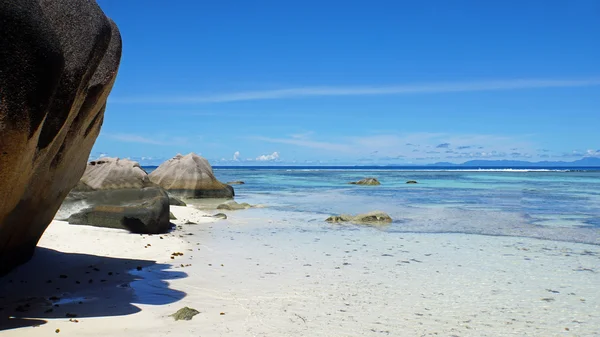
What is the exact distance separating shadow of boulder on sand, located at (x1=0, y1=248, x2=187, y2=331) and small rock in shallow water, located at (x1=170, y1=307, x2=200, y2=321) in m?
0.57

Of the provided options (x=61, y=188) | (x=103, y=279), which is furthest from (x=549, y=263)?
(x=61, y=188)

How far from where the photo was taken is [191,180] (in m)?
28.2

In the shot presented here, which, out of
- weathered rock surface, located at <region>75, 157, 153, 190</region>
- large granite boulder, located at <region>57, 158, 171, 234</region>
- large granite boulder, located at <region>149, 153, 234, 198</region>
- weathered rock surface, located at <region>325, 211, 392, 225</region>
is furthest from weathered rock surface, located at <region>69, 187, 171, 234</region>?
large granite boulder, located at <region>149, 153, 234, 198</region>

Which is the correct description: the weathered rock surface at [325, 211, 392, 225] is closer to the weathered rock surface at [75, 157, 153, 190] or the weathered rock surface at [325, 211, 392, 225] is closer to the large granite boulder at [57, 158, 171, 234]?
the large granite boulder at [57, 158, 171, 234]

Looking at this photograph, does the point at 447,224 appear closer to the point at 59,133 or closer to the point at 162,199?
the point at 162,199

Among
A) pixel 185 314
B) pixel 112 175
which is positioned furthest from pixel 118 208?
pixel 185 314

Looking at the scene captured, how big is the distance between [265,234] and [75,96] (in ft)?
28.0

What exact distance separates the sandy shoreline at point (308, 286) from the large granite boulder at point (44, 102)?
3.79 feet

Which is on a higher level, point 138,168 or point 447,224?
point 138,168

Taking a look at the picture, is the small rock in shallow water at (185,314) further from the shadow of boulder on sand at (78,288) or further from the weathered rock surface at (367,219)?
the weathered rock surface at (367,219)

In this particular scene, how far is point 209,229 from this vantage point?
14.9 meters

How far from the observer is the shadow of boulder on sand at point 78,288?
6.36 m

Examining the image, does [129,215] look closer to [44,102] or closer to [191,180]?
[44,102]

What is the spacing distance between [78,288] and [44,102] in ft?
11.5
